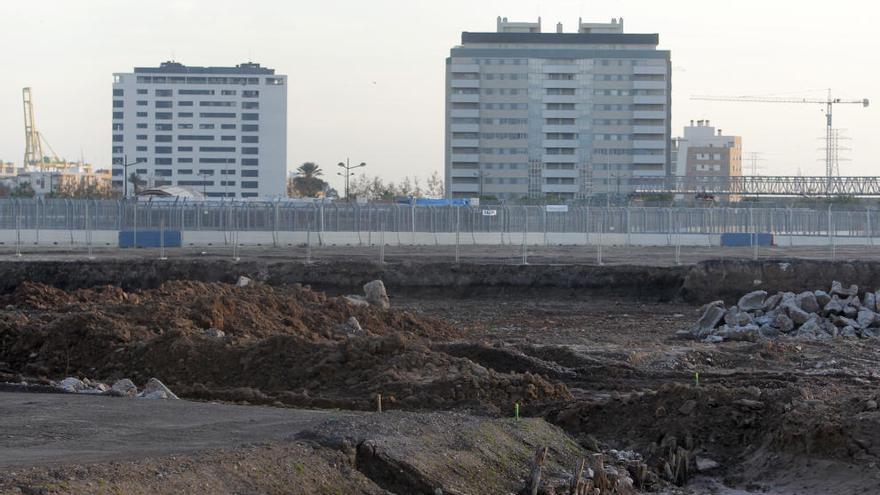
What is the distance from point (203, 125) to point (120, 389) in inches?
6053

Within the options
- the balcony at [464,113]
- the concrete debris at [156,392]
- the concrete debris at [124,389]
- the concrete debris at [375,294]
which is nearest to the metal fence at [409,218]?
the concrete debris at [375,294]

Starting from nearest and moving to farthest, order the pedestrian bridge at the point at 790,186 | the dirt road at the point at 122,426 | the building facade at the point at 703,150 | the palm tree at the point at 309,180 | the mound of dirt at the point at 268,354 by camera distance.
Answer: the dirt road at the point at 122,426, the mound of dirt at the point at 268,354, the pedestrian bridge at the point at 790,186, the palm tree at the point at 309,180, the building facade at the point at 703,150

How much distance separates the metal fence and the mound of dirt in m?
31.7

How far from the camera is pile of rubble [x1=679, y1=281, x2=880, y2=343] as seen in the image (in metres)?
23.9

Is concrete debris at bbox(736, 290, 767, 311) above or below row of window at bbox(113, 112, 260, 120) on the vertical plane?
below

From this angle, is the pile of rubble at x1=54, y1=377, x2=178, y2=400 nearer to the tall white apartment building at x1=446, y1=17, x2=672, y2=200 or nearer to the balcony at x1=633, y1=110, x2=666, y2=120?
the tall white apartment building at x1=446, y1=17, x2=672, y2=200

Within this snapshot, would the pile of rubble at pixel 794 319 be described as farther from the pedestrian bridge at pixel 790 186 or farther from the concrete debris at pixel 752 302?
the pedestrian bridge at pixel 790 186

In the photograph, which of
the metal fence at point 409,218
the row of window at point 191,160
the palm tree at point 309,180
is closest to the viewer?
the metal fence at point 409,218

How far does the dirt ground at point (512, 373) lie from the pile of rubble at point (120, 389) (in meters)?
0.91

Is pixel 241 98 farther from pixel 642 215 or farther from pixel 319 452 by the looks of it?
pixel 319 452

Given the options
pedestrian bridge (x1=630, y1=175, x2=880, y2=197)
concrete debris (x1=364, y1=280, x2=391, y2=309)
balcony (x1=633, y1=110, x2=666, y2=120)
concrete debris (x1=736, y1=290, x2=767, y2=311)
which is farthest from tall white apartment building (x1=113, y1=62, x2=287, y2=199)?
concrete debris (x1=736, y1=290, x2=767, y2=311)

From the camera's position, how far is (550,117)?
416 feet

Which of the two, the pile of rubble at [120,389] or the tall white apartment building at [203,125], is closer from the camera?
the pile of rubble at [120,389]

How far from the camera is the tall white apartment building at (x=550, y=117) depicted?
4953 inches
